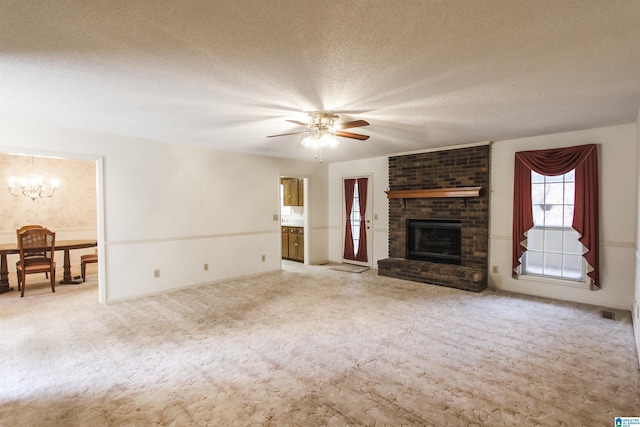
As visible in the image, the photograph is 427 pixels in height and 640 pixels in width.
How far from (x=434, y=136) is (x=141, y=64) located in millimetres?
3699

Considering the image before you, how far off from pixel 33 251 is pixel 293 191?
16.0 feet

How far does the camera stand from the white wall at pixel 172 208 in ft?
14.1

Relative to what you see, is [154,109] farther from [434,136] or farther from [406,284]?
[406,284]

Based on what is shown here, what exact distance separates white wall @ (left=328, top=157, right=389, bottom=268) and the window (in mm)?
2489

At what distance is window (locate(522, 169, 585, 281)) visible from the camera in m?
4.41

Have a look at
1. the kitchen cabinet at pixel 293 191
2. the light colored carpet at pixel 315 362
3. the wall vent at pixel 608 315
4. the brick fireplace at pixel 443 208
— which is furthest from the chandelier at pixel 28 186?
the wall vent at pixel 608 315

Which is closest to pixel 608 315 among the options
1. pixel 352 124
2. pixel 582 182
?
pixel 582 182

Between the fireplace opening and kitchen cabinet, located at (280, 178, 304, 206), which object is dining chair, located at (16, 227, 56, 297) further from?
the fireplace opening

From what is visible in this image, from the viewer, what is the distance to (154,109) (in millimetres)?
3184

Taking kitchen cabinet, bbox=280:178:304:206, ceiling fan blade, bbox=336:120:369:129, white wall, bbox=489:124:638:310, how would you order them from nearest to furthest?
ceiling fan blade, bbox=336:120:369:129 → white wall, bbox=489:124:638:310 → kitchen cabinet, bbox=280:178:304:206

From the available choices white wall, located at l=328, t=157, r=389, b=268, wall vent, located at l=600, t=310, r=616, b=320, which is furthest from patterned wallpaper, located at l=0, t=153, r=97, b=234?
wall vent, located at l=600, t=310, r=616, b=320

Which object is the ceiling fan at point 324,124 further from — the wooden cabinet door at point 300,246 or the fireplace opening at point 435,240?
the wooden cabinet door at point 300,246

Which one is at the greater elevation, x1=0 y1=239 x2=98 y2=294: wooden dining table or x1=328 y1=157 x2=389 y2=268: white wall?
x1=328 y1=157 x2=389 y2=268: white wall

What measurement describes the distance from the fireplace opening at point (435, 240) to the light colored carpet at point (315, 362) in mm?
1206
